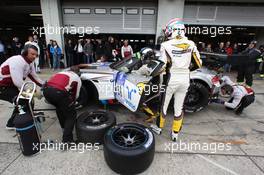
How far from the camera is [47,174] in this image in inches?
82.1

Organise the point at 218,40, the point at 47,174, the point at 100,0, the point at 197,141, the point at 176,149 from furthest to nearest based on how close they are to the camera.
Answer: the point at 218,40 < the point at 100,0 < the point at 197,141 < the point at 176,149 < the point at 47,174

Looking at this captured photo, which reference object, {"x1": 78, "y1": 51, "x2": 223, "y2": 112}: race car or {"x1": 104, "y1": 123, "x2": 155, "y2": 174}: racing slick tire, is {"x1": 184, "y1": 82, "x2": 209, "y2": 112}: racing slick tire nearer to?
{"x1": 78, "y1": 51, "x2": 223, "y2": 112}: race car

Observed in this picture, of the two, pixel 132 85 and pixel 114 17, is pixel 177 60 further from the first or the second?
pixel 114 17

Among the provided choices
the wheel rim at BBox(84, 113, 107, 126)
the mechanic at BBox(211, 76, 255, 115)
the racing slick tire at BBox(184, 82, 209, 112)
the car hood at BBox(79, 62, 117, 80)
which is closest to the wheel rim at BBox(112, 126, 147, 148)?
the wheel rim at BBox(84, 113, 107, 126)

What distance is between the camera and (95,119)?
2.87 meters

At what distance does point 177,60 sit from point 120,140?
149 cm

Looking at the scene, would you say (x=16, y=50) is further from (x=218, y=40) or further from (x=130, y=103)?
(x=218, y=40)

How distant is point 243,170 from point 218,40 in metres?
12.7

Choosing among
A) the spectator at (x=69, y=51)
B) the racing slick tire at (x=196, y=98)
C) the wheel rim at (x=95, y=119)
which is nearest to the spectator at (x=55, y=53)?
the spectator at (x=69, y=51)

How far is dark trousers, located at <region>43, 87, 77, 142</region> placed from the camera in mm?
2421

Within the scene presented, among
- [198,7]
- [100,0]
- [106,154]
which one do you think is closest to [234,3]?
[198,7]

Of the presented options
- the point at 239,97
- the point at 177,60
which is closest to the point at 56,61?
the point at 177,60

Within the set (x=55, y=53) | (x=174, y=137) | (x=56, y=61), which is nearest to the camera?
(x=174, y=137)

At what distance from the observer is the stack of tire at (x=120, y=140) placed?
2.01 m
